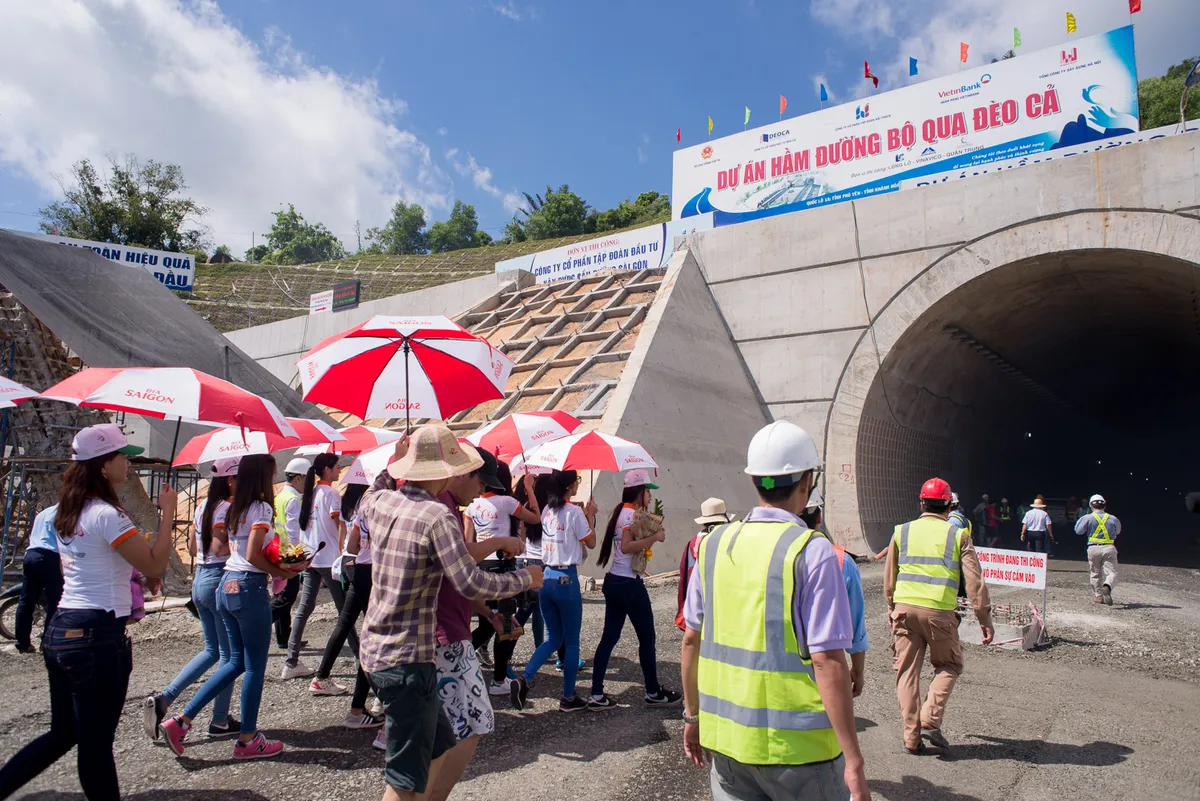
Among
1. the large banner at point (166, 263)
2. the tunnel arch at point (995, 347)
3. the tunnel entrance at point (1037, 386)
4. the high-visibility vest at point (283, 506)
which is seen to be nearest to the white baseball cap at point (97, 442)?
the high-visibility vest at point (283, 506)

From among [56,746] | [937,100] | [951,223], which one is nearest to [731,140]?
[937,100]

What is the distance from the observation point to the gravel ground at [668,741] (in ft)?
14.8

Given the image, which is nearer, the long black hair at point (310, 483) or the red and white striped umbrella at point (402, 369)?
the red and white striped umbrella at point (402, 369)

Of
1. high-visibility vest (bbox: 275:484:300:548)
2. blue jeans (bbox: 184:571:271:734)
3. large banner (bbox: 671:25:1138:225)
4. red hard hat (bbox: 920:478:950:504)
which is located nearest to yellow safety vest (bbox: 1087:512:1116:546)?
red hard hat (bbox: 920:478:950:504)

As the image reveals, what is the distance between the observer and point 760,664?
7.97 ft

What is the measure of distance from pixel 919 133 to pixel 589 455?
20.3 m

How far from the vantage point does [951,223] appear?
15547 millimetres

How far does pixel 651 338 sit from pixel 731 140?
45.5 ft

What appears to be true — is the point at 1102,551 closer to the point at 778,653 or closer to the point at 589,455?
the point at 589,455

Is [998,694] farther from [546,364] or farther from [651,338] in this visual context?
[546,364]

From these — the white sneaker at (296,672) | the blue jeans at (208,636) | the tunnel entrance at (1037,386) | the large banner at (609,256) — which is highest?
the large banner at (609,256)

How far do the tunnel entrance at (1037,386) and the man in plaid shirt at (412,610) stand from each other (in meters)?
14.3

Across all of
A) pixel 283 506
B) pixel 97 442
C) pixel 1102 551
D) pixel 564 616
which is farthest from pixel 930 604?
pixel 1102 551

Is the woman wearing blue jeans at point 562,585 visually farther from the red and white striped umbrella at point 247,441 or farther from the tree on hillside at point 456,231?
the tree on hillside at point 456,231
